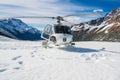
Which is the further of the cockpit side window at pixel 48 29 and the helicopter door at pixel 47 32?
the helicopter door at pixel 47 32

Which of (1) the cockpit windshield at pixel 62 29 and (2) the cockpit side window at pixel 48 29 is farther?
(2) the cockpit side window at pixel 48 29

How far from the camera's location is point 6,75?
10.8 m

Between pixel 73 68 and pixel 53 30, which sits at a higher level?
pixel 53 30

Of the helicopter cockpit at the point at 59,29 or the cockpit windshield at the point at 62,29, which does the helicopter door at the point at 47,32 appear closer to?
the helicopter cockpit at the point at 59,29

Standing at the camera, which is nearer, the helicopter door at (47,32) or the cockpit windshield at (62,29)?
the cockpit windshield at (62,29)

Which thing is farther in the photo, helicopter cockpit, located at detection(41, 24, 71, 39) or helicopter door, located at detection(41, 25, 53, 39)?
helicopter door, located at detection(41, 25, 53, 39)

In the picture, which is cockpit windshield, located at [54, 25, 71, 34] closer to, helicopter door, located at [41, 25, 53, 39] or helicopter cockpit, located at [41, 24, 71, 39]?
helicopter cockpit, located at [41, 24, 71, 39]

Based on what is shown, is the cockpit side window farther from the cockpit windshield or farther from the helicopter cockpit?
the cockpit windshield

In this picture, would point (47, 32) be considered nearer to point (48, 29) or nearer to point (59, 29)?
point (48, 29)

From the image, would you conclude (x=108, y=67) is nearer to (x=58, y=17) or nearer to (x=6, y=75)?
(x=6, y=75)

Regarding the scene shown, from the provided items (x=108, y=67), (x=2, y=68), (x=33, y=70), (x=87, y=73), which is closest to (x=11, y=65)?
(x=2, y=68)

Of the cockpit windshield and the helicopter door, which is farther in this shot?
the helicopter door

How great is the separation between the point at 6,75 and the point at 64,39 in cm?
1390

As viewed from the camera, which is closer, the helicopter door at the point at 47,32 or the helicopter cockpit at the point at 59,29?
the helicopter cockpit at the point at 59,29
